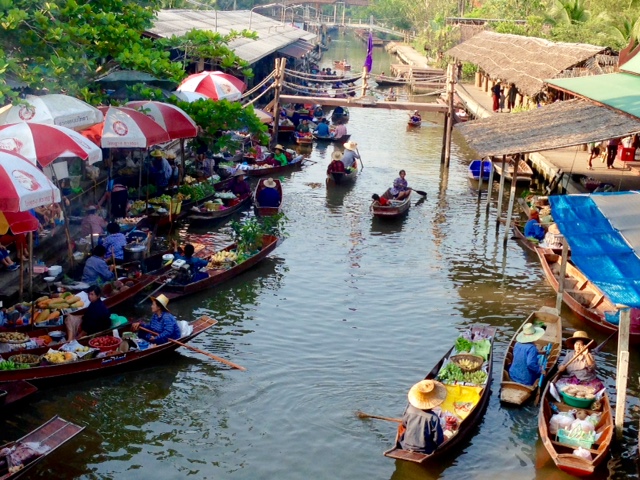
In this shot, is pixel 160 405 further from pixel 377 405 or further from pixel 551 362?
pixel 551 362

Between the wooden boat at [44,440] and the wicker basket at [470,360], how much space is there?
18.7 ft

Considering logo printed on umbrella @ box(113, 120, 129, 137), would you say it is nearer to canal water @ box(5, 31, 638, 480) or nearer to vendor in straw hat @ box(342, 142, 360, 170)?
canal water @ box(5, 31, 638, 480)

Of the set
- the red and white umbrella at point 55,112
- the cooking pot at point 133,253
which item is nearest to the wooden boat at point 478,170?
the cooking pot at point 133,253

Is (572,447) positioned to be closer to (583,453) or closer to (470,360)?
(583,453)

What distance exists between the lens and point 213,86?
2430 centimetres

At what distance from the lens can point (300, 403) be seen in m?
12.6

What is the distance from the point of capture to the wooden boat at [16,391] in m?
11.2

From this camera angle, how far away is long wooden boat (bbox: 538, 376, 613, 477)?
34.1 ft

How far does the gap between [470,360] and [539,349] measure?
149 cm

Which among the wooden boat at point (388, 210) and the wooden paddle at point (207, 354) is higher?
the wooden boat at point (388, 210)

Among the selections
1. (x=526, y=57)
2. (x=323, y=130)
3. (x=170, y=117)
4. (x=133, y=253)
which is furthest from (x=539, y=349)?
(x=526, y=57)

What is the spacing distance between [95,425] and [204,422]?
1.50 meters

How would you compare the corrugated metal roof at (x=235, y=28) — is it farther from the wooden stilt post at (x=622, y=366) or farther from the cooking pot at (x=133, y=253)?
the wooden stilt post at (x=622, y=366)

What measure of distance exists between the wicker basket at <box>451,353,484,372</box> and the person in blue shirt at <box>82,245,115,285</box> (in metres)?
6.60
